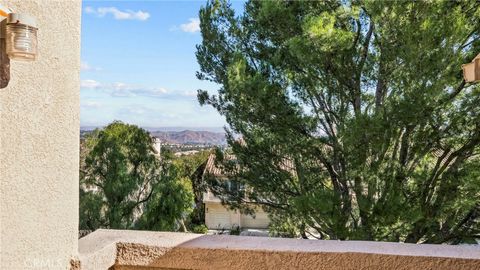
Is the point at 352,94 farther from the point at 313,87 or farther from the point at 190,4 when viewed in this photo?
the point at 190,4

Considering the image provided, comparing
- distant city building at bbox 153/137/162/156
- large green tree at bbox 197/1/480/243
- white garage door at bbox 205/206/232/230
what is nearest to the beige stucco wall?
large green tree at bbox 197/1/480/243

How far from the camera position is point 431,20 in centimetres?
461

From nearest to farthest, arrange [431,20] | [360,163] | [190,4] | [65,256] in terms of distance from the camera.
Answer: [65,256] → [431,20] → [360,163] → [190,4]

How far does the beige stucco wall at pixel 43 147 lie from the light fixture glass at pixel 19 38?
4cm

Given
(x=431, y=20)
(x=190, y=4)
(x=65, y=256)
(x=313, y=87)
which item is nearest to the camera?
(x=65, y=256)

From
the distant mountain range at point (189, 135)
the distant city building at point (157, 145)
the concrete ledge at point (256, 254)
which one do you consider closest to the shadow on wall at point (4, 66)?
the concrete ledge at point (256, 254)

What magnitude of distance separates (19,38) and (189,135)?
710cm

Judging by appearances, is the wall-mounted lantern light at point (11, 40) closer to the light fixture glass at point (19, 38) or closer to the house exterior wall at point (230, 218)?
the light fixture glass at point (19, 38)

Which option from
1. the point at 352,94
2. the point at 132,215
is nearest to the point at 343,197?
the point at 352,94

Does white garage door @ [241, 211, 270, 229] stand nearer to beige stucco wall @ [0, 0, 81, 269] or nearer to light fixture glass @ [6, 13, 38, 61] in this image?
beige stucco wall @ [0, 0, 81, 269]

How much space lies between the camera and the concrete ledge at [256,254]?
3.70ft

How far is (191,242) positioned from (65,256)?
37cm

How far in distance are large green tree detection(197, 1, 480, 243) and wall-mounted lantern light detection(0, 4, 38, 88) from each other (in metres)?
4.21

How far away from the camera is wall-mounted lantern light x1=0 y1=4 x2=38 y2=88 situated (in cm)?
91
